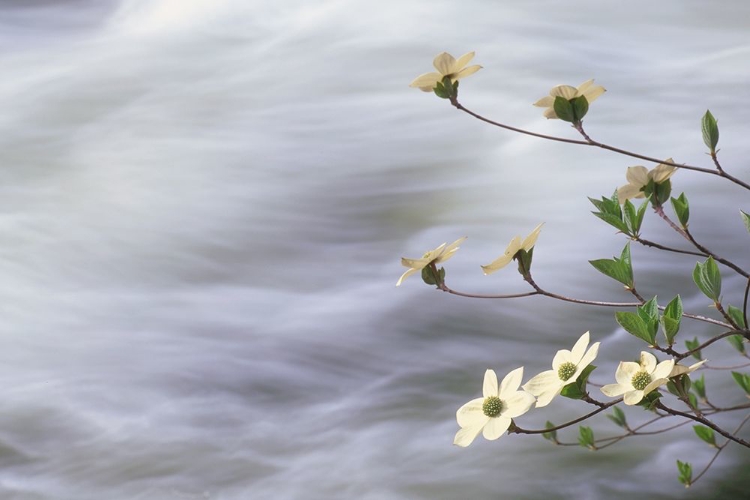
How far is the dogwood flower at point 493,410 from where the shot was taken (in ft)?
2.39

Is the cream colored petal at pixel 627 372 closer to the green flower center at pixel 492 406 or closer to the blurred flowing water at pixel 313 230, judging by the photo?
the green flower center at pixel 492 406

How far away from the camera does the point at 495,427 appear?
725 mm

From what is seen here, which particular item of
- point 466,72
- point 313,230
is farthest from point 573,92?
point 313,230

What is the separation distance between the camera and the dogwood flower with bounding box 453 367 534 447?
0.73m

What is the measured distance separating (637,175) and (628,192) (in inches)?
1.0

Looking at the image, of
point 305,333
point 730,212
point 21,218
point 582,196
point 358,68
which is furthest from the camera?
point 358,68

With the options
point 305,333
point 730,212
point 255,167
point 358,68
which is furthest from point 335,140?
point 730,212

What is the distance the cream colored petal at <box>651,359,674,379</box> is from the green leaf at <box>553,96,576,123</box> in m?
0.25

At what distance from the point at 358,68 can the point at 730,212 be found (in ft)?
5.57

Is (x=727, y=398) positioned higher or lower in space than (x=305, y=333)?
lower

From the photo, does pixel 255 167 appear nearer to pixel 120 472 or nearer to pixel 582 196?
pixel 582 196

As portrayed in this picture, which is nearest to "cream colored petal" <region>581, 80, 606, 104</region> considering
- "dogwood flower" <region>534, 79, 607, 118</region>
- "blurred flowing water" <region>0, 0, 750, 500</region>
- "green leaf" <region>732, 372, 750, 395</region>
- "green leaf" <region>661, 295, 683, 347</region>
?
"dogwood flower" <region>534, 79, 607, 118</region>

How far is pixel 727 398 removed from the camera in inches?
71.8

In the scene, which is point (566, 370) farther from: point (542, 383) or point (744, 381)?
point (744, 381)
